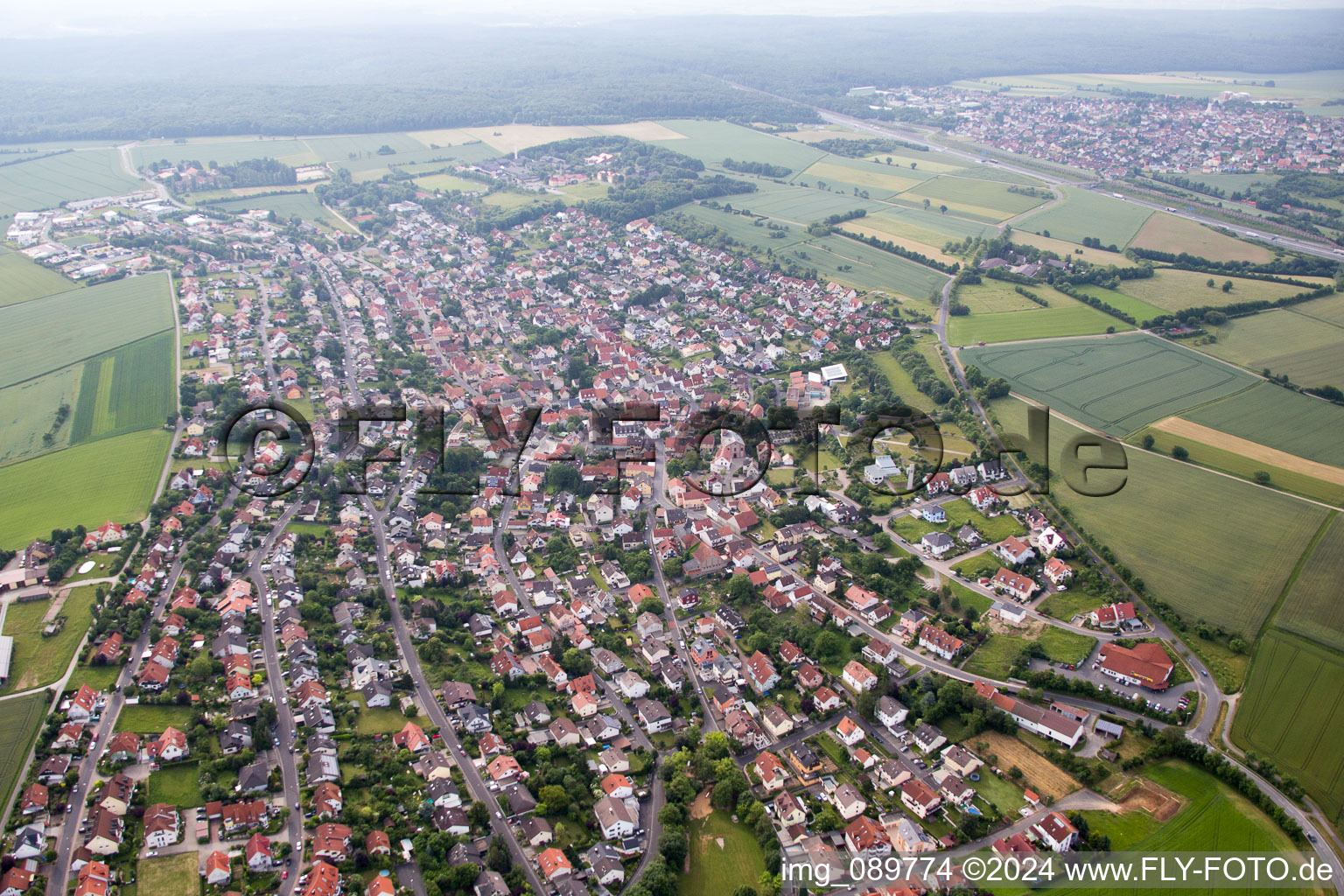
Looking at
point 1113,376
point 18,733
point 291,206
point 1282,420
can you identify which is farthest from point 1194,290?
point 291,206

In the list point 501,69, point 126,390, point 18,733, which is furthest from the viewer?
point 501,69

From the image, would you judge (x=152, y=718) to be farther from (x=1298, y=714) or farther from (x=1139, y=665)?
(x=1298, y=714)

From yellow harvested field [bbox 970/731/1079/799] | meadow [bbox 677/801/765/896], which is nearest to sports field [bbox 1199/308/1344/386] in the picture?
yellow harvested field [bbox 970/731/1079/799]

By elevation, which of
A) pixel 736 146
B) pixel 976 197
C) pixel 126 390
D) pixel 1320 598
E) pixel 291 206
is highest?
pixel 736 146

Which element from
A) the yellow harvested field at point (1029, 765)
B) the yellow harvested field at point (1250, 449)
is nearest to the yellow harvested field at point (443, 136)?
the yellow harvested field at point (1250, 449)

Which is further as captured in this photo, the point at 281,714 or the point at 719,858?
the point at 281,714

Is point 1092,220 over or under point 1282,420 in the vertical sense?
over

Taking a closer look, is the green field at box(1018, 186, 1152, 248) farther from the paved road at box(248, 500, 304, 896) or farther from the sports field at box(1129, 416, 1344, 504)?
the paved road at box(248, 500, 304, 896)
